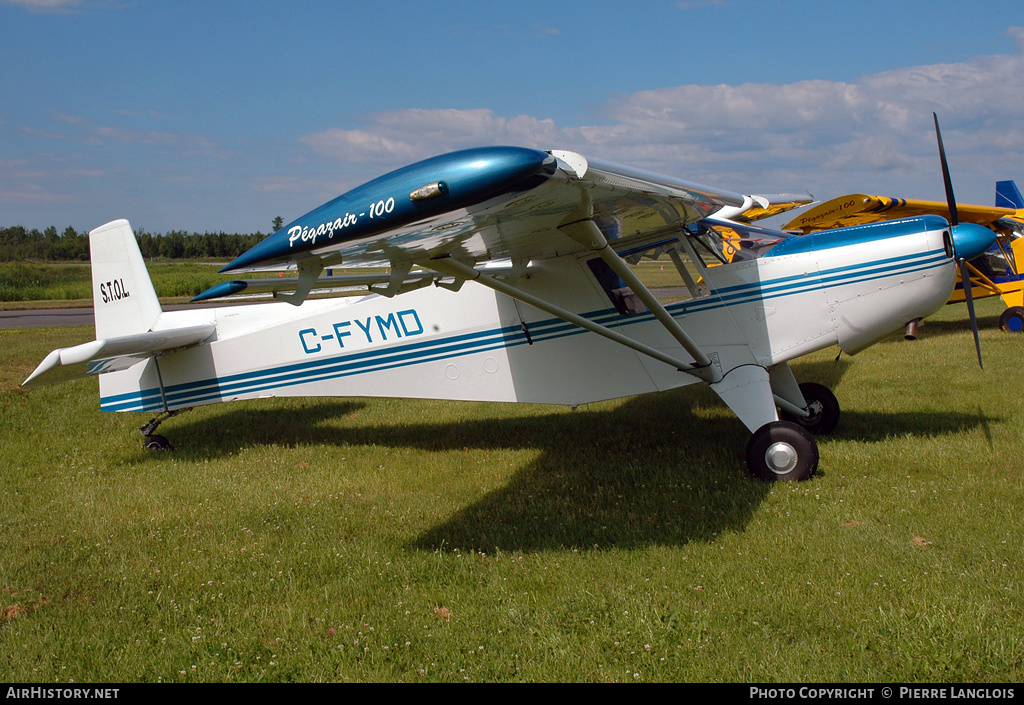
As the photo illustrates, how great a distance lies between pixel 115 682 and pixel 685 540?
334 cm

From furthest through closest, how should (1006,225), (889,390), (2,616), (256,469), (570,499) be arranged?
(1006,225) → (889,390) → (256,469) → (570,499) → (2,616)

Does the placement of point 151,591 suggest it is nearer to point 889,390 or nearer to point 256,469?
point 256,469

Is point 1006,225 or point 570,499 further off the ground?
point 1006,225

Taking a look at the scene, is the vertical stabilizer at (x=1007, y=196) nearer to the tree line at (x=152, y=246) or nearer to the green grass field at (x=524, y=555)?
the green grass field at (x=524, y=555)

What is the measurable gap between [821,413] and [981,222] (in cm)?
995

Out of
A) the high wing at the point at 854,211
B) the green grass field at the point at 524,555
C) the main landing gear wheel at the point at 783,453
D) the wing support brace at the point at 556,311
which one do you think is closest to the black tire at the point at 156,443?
the green grass field at the point at 524,555

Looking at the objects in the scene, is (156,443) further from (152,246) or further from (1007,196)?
(152,246)

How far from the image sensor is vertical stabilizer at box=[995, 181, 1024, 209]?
1845 cm

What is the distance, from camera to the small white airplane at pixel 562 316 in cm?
479

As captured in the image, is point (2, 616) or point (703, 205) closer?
point (2, 616)

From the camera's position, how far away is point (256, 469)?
268 inches

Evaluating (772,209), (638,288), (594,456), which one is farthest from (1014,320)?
(638,288)

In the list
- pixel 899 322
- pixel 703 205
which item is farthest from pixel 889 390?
pixel 703 205

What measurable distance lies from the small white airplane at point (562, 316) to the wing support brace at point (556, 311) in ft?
0.05
